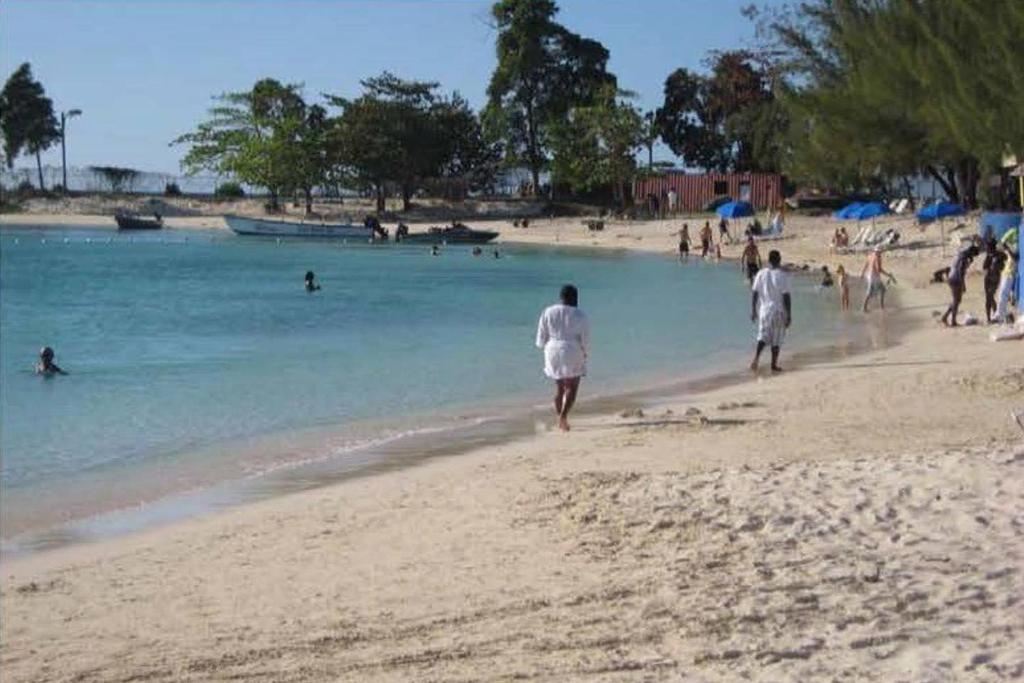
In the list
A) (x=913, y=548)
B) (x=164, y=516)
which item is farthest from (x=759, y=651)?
(x=164, y=516)

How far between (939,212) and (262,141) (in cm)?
5881

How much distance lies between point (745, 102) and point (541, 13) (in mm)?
16147

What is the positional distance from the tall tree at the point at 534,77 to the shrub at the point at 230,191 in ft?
99.6

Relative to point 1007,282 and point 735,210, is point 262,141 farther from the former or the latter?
point 1007,282

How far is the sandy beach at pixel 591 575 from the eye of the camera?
588cm

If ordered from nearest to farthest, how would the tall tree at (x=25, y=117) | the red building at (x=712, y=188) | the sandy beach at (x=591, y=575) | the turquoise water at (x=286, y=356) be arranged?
the sandy beach at (x=591, y=575) → the turquoise water at (x=286, y=356) → the red building at (x=712, y=188) → the tall tree at (x=25, y=117)

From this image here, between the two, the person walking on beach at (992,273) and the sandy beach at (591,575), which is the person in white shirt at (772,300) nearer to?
the sandy beach at (591,575)

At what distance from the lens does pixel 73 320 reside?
3681cm

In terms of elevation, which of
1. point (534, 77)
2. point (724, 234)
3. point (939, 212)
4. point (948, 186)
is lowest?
point (724, 234)

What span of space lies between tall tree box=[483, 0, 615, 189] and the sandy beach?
7634 cm

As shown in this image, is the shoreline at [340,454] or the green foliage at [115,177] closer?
the shoreline at [340,454]

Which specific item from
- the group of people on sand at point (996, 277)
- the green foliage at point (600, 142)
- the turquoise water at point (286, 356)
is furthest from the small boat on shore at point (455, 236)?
the group of people on sand at point (996, 277)

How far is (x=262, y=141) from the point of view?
96.6 m

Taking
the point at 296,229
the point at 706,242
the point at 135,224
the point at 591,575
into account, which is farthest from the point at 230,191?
the point at 591,575
